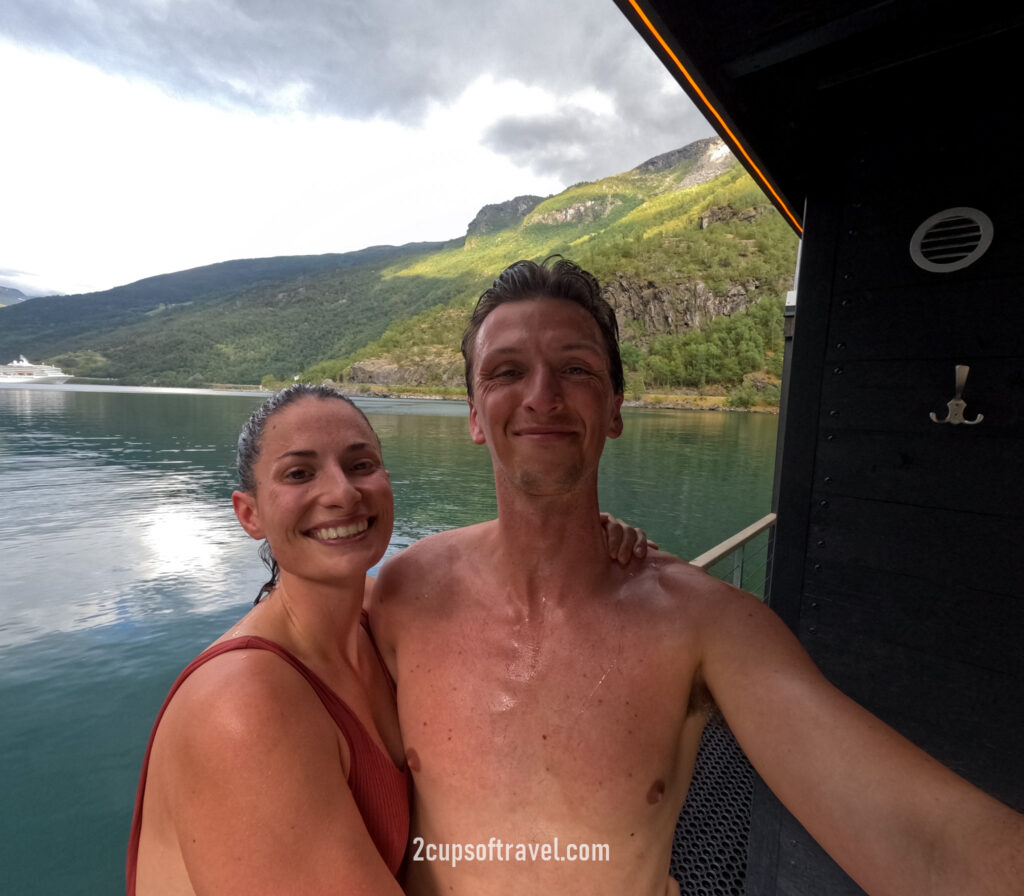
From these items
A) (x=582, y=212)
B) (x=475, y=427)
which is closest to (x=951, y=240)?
(x=475, y=427)

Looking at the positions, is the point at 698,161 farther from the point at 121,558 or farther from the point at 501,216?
the point at 121,558

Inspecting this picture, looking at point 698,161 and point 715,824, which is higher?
point 698,161

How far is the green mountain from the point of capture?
57.6m

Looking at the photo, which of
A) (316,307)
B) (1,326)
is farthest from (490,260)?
(1,326)

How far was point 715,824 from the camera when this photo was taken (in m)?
2.19

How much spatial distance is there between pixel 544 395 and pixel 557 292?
30cm

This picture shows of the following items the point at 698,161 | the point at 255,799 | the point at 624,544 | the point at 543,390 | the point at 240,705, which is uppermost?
the point at 698,161

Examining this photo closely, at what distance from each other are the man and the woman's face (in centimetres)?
27

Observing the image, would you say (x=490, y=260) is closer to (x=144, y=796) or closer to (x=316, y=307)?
(x=316, y=307)

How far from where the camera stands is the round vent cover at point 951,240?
129 centimetres

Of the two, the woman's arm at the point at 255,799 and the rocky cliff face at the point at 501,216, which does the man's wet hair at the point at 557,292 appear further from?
the rocky cliff face at the point at 501,216

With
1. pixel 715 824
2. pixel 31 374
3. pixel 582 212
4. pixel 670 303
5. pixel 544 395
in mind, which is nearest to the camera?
pixel 544 395

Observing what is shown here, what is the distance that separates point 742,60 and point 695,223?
82.7 m

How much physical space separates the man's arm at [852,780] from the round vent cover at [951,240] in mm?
1063
